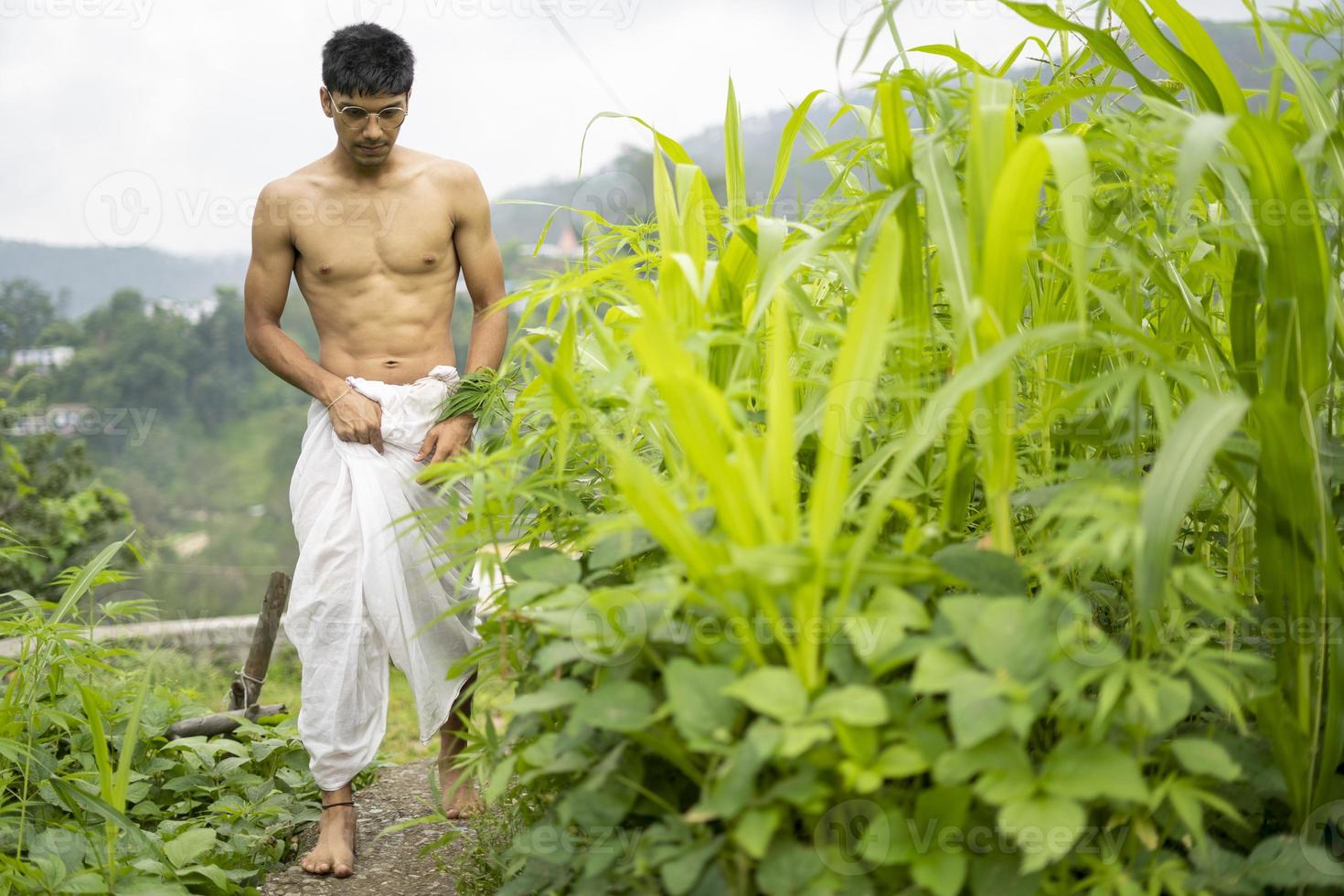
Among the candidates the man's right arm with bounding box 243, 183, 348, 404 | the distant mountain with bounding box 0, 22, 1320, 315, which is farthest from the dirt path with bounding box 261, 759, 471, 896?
the distant mountain with bounding box 0, 22, 1320, 315

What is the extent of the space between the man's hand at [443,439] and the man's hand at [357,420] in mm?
115

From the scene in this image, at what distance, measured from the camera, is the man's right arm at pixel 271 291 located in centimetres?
289

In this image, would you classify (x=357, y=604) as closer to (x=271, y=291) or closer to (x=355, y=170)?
(x=271, y=291)

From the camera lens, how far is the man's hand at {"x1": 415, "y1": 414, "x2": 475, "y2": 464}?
2.76m

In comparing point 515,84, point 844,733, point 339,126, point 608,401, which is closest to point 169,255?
point 515,84

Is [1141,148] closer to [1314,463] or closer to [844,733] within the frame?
[1314,463]

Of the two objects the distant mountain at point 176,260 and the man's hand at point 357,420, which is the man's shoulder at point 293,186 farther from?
the distant mountain at point 176,260

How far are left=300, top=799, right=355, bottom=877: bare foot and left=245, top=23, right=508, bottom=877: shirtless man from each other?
312 mm

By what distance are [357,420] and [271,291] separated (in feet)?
1.53

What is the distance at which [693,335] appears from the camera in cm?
138

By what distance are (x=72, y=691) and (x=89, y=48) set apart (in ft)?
22.4

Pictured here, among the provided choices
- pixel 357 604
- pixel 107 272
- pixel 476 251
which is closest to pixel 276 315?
pixel 476 251

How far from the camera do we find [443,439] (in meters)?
2.77

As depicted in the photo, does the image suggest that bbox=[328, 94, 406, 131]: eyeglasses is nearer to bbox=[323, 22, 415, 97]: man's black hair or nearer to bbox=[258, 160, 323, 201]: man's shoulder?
bbox=[323, 22, 415, 97]: man's black hair
